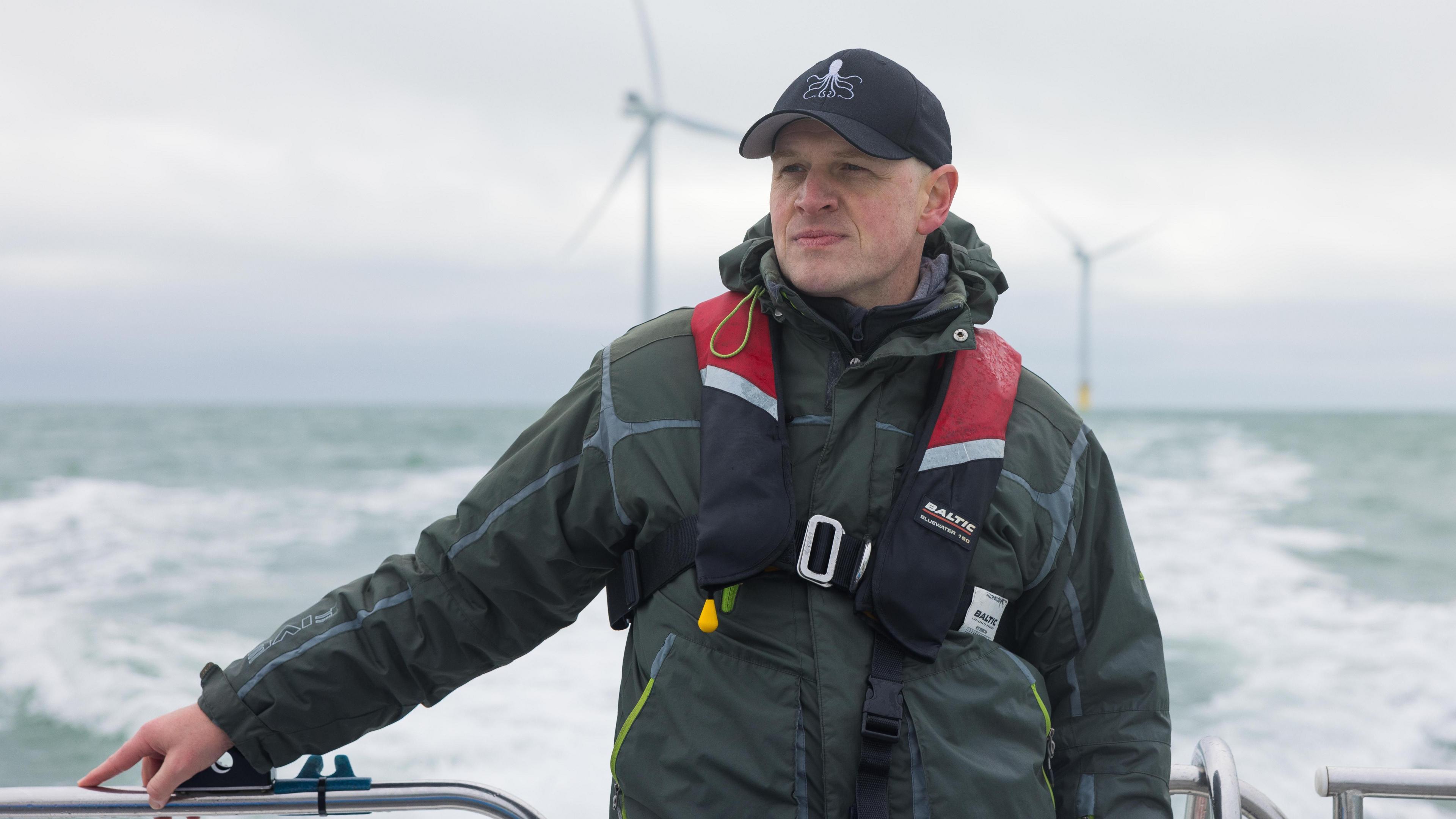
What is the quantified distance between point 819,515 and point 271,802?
892 millimetres

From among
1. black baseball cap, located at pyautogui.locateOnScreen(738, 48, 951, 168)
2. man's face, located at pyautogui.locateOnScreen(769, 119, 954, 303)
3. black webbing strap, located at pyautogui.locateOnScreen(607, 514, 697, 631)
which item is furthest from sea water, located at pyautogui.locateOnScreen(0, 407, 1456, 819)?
black baseball cap, located at pyautogui.locateOnScreen(738, 48, 951, 168)

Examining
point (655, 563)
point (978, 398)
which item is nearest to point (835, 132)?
point (978, 398)

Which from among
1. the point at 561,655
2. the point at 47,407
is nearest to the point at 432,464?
the point at 561,655

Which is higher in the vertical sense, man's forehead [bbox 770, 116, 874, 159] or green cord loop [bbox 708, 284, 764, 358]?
man's forehead [bbox 770, 116, 874, 159]

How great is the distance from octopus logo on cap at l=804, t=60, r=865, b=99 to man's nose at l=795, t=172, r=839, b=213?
118 mm

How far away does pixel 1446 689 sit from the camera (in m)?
7.24

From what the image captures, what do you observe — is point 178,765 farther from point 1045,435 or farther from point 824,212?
point 1045,435

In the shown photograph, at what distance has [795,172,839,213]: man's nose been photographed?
1.52 meters

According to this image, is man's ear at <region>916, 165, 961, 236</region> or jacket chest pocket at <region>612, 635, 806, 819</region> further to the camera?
man's ear at <region>916, 165, 961, 236</region>

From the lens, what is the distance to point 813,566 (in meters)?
1.38

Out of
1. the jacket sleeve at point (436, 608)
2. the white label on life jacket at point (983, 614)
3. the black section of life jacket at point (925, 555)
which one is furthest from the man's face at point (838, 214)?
the white label on life jacket at point (983, 614)

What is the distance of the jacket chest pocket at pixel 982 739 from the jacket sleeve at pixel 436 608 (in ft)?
1.65

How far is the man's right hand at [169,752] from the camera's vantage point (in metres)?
1.39

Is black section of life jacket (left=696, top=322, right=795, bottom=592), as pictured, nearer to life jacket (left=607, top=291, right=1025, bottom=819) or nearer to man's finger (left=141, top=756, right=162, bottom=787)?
life jacket (left=607, top=291, right=1025, bottom=819)
